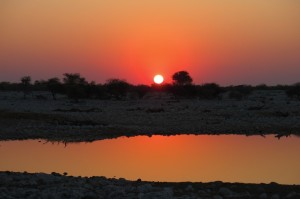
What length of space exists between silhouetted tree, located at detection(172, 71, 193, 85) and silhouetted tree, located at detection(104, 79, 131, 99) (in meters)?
21.7

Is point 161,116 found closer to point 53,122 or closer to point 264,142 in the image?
point 53,122

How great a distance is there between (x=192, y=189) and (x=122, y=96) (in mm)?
81836

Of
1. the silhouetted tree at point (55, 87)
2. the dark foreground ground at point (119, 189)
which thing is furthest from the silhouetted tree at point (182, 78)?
the dark foreground ground at point (119, 189)

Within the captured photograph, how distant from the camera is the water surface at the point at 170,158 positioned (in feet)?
63.2

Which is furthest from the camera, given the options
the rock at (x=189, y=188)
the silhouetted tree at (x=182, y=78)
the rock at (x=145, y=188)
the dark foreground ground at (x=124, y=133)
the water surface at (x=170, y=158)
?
the silhouetted tree at (x=182, y=78)

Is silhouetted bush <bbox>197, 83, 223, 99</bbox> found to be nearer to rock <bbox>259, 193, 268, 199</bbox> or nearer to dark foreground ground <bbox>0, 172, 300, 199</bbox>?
dark foreground ground <bbox>0, 172, 300, 199</bbox>

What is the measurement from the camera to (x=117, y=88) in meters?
94.2

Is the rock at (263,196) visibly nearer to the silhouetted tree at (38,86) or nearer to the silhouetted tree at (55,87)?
the silhouetted tree at (55,87)

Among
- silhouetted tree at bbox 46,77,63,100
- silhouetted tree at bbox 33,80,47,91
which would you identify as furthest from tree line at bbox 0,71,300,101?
silhouetted tree at bbox 33,80,47,91

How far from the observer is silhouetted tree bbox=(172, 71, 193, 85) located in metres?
116

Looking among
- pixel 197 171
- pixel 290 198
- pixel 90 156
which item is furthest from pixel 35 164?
pixel 290 198

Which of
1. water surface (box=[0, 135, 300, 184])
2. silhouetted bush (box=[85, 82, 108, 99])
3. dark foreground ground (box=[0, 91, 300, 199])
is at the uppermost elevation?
silhouetted bush (box=[85, 82, 108, 99])

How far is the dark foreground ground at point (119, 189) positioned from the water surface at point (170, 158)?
3.42 meters

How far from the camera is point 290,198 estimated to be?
1277 cm
